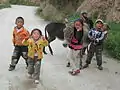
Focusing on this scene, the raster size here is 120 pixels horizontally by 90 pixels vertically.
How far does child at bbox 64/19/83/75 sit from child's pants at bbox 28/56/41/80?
1.18 meters

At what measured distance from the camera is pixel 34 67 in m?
9.11

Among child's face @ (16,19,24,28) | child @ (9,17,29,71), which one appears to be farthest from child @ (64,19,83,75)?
child's face @ (16,19,24,28)

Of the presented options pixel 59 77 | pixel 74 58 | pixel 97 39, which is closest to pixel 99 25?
pixel 97 39

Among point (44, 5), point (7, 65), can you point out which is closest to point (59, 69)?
point (7, 65)

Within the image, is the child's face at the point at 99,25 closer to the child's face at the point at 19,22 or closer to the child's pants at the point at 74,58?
the child's pants at the point at 74,58

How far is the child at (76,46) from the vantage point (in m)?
9.48

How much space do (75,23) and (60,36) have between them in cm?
245

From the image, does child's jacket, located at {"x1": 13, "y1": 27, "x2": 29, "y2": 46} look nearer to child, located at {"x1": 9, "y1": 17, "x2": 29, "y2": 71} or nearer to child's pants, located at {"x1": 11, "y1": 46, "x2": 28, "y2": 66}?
child, located at {"x1": 9, "y1": 17, "x2": 29, "y2": 71}

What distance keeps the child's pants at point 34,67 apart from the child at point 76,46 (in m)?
1.18

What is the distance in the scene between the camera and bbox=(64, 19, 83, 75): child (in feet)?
31.1

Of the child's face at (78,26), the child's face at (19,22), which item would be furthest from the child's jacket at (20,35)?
the child's face at (78,26)

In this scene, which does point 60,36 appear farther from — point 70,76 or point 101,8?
point 101,8

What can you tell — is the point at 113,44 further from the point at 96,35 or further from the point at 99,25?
the point at 99,25

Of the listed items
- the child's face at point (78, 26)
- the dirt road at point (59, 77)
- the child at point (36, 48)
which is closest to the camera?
the dirt road at point (59, 77)
